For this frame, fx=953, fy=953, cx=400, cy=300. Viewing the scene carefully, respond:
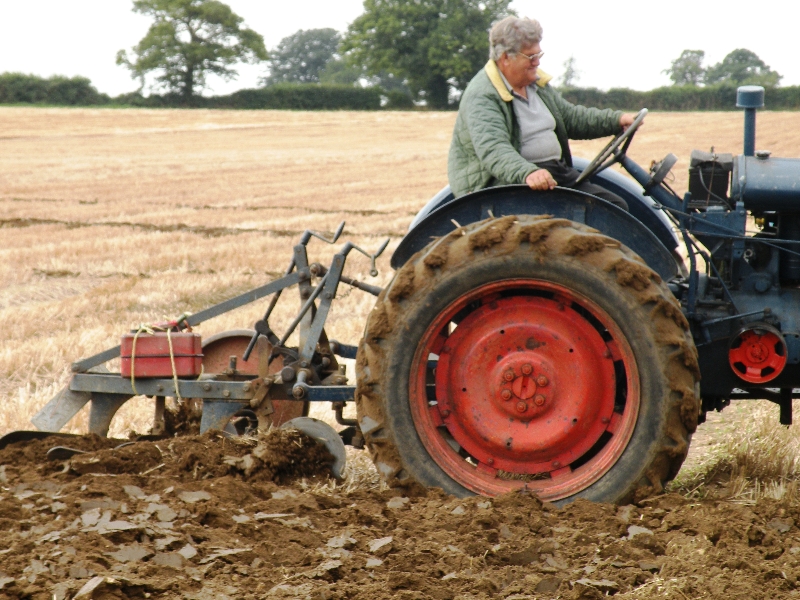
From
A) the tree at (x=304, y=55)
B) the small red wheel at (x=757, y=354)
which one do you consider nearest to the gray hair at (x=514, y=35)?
the small red wheel at (x=757, y=354)

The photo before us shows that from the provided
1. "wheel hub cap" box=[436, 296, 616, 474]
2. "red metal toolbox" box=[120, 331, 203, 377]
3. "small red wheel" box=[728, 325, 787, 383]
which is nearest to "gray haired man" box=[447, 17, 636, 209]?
"wheel hub cap" box=[436, 296, 616, 474]

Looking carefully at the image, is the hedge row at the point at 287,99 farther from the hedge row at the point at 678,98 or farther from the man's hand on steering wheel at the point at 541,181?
the man's hand on steering wheel at the point at 541,181

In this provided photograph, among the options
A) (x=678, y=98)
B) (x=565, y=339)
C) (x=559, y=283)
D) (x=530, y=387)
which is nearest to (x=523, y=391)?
(x=530, y=387)

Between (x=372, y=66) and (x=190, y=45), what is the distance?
12018 millimetres

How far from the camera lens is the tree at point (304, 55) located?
298 feet

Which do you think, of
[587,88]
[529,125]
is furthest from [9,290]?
[587,88]

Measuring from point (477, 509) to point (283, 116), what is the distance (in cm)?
3743

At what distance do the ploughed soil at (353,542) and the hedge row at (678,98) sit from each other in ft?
134

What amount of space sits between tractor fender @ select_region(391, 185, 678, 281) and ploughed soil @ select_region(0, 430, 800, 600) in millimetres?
869

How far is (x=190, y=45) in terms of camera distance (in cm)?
6078

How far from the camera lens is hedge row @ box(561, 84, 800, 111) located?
139ft

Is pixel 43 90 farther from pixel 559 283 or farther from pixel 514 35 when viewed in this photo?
pixel 559 283

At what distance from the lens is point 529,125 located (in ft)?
12.7

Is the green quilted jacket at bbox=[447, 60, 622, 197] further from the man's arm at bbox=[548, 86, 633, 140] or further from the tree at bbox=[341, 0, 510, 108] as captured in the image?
the tree at bbox=[341, 0, 510, 108]
